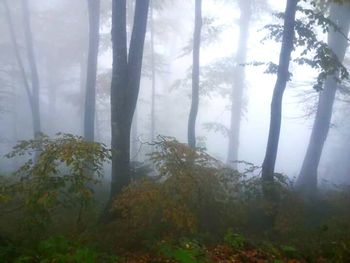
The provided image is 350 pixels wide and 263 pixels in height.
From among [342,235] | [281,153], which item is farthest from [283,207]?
[281,153]

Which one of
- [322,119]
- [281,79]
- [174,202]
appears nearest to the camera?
[174,202]

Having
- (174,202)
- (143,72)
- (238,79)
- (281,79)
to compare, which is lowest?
(174,202)

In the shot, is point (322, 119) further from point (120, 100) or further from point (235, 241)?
point (235, 241)

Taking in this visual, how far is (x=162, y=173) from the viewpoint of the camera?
8.67m

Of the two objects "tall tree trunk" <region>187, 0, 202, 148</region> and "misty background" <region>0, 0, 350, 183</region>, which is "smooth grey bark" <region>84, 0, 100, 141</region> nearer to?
"tall tree trunk" <region>187, 0, 202, 148</region>

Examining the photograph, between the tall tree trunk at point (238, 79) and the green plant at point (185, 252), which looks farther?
the tall tree trunk at point (238, 79)

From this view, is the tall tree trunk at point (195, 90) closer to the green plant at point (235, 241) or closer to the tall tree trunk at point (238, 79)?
the tall tree trunk at point (238, 79)

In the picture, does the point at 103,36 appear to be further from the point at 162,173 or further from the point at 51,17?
the point at 162,173

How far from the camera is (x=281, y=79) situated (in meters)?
10.9

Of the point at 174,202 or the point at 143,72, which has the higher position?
the point at 143,72

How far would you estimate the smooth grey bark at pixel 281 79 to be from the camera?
1071 centimetres

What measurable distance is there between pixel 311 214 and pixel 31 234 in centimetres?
867

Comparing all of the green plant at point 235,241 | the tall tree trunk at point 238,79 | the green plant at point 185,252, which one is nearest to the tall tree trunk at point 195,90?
the tall tree trunk at point 238,79

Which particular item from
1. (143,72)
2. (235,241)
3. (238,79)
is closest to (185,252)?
(235,241)
